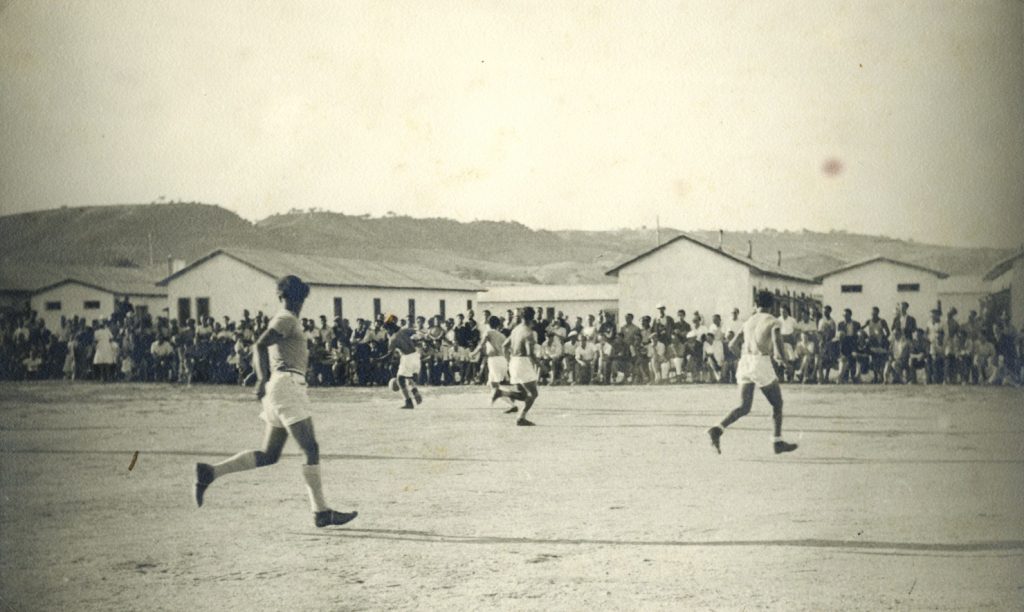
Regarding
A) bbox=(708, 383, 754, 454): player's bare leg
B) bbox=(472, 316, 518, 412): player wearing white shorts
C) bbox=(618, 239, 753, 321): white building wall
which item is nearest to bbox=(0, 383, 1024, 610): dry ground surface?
bbox=(708, 383, 754, 454): player's bare leg

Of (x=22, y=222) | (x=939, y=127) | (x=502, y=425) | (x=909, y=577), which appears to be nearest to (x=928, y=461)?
(x=909, y=577)

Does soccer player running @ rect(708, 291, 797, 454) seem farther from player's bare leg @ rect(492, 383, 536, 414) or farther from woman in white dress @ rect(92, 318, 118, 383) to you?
woman in white dress @ rect(92, 318, 118, 383)

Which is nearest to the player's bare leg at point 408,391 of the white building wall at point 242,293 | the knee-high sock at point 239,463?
the white building wall at point 242,293

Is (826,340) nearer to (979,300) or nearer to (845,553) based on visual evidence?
(979,300)

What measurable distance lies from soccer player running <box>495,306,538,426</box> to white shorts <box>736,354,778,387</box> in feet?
3.35

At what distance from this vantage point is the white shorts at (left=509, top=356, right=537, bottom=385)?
4.34 meters

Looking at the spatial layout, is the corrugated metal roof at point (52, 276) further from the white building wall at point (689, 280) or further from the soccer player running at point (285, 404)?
the white building wall at point (689, 280)

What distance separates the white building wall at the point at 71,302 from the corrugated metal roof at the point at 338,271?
341mm

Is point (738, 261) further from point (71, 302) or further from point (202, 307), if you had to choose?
point (71, 302)

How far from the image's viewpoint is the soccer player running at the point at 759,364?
3.85m

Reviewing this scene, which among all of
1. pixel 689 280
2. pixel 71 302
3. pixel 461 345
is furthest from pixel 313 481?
pixel 689 280

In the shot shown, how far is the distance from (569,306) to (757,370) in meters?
1.05

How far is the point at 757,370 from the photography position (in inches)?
154

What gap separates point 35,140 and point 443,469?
2.38 metres
